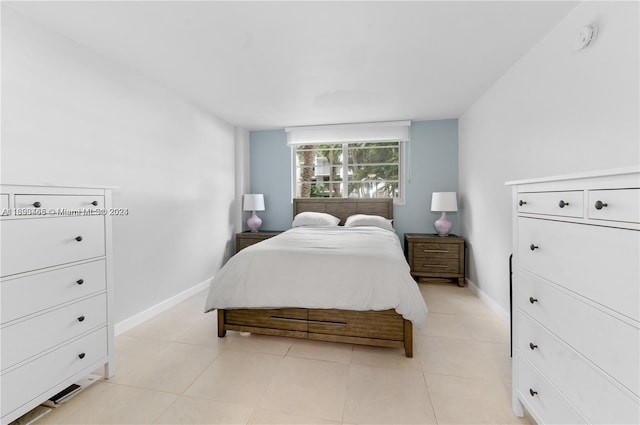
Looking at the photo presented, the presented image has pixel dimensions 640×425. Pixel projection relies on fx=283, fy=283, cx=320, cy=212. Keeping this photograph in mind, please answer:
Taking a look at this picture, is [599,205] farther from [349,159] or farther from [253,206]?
[253,206]

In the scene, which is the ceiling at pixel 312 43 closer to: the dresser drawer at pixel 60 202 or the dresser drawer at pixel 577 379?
the dresser drawer at pixel 60 202

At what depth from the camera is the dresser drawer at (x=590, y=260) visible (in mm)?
783

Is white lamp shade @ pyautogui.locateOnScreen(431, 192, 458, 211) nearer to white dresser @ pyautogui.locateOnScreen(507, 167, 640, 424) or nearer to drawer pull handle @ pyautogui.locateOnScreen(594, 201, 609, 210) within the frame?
white dresser @ pyautogui.locateOnScreen(507, 167, 640, 424)

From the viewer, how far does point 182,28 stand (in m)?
1.88

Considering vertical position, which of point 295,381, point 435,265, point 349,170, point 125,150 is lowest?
point 295,381

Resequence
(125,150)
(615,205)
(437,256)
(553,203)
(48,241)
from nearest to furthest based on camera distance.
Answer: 1. (615,205)
2. (553,203)
3. (48,241)
4. (125,150)
5. (437,256)

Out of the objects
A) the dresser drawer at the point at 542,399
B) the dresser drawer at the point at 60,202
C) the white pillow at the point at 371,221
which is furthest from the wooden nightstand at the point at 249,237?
the dresser drawer at the point at 542,399

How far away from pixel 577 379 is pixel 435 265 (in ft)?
9.06

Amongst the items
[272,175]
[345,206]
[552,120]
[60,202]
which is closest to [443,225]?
[345,206]

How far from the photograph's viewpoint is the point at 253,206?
432cm

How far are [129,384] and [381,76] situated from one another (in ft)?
9.78

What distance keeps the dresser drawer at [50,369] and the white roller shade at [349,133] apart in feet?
11.2

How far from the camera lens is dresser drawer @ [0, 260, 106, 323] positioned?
48.8 inches

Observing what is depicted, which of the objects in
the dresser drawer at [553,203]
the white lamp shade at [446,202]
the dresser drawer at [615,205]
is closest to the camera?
the dresser drawer at [615,205]
